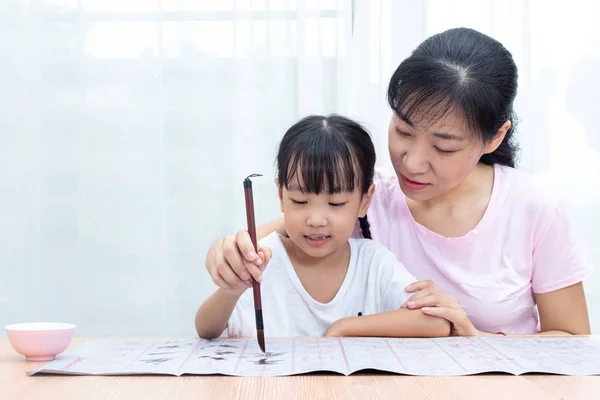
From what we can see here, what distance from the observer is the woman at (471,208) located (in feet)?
4.75

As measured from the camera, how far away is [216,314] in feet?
4.10

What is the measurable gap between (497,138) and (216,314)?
0.70 m

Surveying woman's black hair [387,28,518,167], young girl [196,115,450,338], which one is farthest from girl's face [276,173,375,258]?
woman's black hair [387,28,518,167]

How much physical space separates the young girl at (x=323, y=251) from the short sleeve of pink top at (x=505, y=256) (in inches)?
5.0

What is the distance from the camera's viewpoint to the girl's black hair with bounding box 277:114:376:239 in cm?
141

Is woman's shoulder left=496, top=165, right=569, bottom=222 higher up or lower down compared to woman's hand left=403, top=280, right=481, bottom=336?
higher up

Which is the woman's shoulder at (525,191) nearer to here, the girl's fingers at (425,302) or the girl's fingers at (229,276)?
the girl's fingers at (425,302)

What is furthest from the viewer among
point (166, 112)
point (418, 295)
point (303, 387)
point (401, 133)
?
point (166, 112)

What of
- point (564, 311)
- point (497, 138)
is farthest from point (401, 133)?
point (564, 311)

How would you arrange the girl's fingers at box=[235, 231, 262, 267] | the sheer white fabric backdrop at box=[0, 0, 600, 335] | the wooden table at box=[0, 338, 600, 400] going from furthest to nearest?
the sheer white fabric backdrop at box=[0, 0, 600, 335] < the girl's fingers at box=[235, 231, 262, 267] < the wooden table at box=[0, 338, 600, 400]

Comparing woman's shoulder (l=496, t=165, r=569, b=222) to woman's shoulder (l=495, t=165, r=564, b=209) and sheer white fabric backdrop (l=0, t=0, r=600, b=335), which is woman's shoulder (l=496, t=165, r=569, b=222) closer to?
woman's shoulder (l=495, t=165, r=564, b=209)

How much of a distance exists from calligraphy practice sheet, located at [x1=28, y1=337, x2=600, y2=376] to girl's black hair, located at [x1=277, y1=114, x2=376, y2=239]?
34 centimetres

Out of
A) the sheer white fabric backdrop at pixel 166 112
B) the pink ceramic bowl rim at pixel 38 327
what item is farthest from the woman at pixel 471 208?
the sheer white fabric backdrop at pixel 166 112

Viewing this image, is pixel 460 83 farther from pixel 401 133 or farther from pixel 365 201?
pixel 365 201
